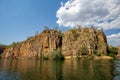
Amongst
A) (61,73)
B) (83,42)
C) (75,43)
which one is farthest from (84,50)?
(61,73)

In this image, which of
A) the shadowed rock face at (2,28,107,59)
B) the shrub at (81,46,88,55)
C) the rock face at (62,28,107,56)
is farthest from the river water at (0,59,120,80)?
the shadowed rock face at (2,28,107,59)

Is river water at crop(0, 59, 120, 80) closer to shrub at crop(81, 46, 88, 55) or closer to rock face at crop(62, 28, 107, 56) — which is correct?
shrub at crop(81, 46, 88, 55)

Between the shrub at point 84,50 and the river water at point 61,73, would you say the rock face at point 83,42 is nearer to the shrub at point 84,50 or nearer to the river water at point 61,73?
the shrub at point 84,50

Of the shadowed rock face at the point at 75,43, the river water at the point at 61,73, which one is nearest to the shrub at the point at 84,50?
the shadowed rock face at the point at 75,43

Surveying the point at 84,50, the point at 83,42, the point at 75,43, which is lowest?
the point at 84,50

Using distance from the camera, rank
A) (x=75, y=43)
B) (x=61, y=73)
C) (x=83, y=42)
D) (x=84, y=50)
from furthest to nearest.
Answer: (x=75, y=43), (x=83, y=42), (x=84, y=50), (x=61, y=73)

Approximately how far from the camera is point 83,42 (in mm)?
185250

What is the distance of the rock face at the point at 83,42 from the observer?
6896 inches

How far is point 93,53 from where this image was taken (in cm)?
17162

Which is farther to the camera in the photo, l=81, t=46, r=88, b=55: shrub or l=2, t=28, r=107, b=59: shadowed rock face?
l=2, t=28, r=107, b=59: shadowed rock face

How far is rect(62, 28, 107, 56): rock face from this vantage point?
17515 cm

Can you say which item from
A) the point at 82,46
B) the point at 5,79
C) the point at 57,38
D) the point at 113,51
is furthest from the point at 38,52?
the point at 5,79

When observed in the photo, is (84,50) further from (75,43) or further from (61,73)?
(61,73)

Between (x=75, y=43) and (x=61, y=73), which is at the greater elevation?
(x=75, y=43)
